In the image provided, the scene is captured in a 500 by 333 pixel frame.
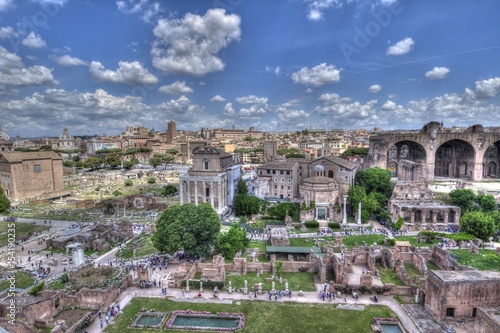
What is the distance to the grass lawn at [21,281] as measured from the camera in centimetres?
2843

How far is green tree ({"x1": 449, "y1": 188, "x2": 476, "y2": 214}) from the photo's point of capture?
47.4m

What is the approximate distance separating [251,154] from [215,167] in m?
80.7

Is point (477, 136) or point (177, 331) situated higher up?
point (477, 136)

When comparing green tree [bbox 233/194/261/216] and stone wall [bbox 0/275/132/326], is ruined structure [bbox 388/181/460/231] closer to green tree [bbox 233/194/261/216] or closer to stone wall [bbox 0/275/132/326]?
green tree [bbox 233/194/261/216]

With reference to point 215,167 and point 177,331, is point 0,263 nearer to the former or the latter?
point 177,331

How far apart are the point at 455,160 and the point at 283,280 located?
6249 centimetres

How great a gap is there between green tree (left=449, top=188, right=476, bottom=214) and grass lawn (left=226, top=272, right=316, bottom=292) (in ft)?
107

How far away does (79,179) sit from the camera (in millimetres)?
94312

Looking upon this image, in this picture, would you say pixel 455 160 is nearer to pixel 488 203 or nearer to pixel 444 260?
pixel 488 203

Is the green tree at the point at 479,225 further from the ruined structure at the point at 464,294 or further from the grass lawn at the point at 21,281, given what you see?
the grass lawn at the point at 21,281

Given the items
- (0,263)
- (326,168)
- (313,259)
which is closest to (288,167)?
(326,168)

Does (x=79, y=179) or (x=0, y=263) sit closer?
(x=0, y=263)

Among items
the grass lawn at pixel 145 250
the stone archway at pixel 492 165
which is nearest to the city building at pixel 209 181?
the grass lawn at pixel 145 250

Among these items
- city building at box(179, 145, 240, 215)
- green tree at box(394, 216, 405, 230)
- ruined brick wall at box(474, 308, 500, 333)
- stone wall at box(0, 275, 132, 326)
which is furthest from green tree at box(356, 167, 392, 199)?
stone wall at box(0, 275, 132, 326)
